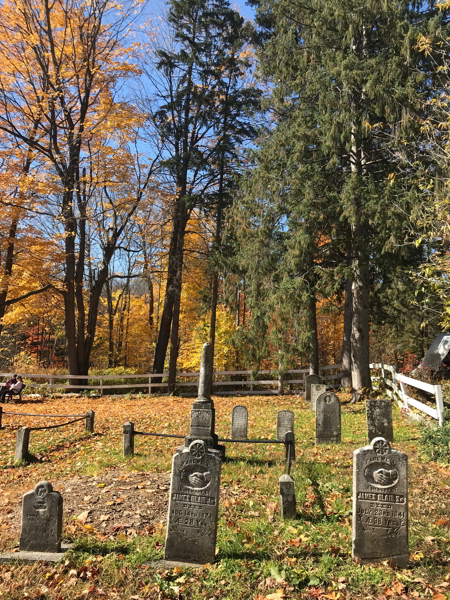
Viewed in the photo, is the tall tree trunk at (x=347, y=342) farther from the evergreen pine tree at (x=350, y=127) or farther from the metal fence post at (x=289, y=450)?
the metal fence post at (x=289, y=450)

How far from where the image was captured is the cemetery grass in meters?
4.04

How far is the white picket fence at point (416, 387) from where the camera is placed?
912 centimetres

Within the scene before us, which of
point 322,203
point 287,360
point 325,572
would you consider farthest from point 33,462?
point 322,203

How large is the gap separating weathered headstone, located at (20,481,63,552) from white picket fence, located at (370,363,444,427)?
7.71 m

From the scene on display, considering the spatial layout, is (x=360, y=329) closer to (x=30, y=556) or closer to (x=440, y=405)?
(x=440, y=405)

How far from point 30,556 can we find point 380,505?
3821 millimetres

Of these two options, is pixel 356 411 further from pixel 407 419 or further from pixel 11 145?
pixel 11 145

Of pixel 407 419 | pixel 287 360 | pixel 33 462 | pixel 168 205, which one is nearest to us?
pixel 33 462

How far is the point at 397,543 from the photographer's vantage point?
4.43 metres

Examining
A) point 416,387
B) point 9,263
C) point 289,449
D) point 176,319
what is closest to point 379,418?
point 289,449

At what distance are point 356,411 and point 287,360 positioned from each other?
110 inches

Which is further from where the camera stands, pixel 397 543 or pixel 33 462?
pixel 33 462

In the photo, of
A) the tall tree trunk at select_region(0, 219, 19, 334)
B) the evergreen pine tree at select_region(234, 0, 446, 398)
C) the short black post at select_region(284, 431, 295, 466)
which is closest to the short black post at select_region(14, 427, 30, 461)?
the short black post at select_region(284, 431, 295, 466)

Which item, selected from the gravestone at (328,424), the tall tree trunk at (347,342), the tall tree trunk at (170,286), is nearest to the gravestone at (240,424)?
the gravestone at (328,424)
